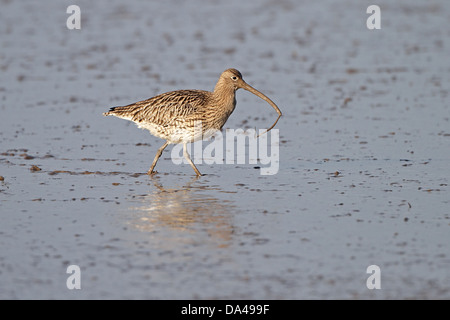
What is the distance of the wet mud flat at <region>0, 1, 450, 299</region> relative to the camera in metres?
7.37

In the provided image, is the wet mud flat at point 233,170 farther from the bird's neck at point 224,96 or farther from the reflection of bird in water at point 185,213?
the bird's neck at point 224,96

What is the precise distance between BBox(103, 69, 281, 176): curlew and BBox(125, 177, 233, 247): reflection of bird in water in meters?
0.91

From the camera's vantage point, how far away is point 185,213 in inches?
362

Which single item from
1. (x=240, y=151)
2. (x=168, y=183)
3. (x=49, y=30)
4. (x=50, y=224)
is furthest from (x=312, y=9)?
(x=50, y=224)

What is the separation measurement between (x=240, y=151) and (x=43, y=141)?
9.46 ft

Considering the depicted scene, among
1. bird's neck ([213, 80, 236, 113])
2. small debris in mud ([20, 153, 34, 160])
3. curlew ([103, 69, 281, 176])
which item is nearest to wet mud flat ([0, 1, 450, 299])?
small debris in mud ([20, 153, 34, 160])

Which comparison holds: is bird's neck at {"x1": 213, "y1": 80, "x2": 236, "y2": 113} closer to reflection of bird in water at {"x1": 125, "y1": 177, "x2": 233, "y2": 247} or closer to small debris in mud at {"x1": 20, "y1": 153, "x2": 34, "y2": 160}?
reflection of bird in water at {"x1": 125, "y1": 177, "x2": 233, "y2": 247}

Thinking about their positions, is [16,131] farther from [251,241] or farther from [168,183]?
[251,241]

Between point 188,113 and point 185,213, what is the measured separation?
217 centimetres

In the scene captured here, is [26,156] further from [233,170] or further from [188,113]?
[233,170]

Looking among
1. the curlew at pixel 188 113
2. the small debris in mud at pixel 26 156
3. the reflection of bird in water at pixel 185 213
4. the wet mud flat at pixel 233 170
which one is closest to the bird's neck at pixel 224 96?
the curlew at pixel 188 113

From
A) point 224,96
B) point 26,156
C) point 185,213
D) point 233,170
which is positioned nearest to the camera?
point 185,213

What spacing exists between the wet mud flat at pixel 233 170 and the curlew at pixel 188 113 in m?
0.49

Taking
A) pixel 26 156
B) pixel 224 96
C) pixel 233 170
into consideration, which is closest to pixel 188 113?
pixel 224 96
